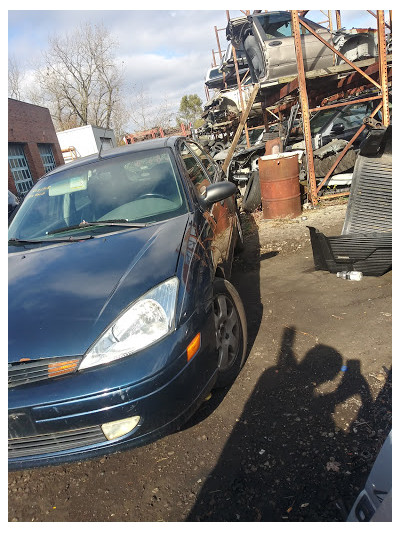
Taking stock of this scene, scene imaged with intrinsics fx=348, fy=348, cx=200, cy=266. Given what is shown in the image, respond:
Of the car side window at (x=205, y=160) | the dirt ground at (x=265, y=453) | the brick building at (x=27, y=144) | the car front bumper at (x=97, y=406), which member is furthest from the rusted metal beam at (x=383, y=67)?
the brick building at (x=27, y=144)

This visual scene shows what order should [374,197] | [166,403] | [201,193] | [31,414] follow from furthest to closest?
[374,197], [201,193], [166,403], [31,414]

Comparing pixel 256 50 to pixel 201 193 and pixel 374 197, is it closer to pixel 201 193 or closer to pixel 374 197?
pixel 374 197

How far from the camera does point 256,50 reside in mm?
7816

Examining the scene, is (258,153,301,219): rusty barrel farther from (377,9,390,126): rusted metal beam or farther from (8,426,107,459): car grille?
(8,426,107,459): car grille

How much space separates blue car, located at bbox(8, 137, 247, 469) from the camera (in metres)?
1.60

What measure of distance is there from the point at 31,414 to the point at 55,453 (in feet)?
0.77

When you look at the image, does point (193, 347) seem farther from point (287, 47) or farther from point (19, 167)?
point (19, 167)

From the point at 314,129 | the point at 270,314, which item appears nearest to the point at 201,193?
the point at 270,314

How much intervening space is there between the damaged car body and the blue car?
6.24 meters

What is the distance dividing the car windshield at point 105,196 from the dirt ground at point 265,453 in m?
1.44

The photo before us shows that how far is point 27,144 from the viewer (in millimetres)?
18438

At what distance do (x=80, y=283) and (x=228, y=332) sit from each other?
1.13 m

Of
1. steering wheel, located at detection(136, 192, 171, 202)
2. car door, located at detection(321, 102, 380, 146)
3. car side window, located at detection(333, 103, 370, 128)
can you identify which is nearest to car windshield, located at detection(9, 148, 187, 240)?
steering wheel, located at detection(136, 192, 171, 202)

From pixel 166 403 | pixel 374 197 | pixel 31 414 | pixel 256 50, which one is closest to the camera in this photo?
pixel 31 414
